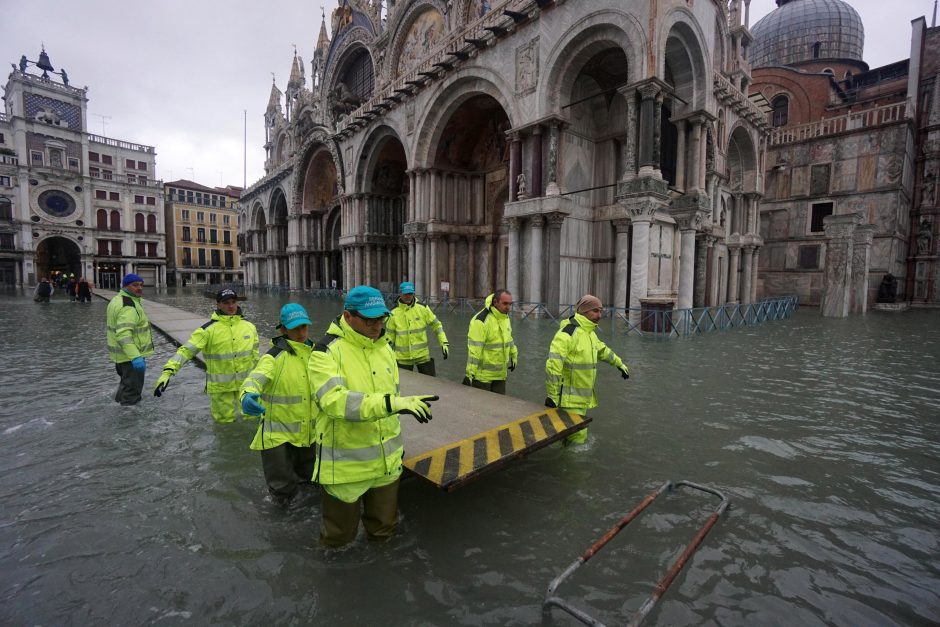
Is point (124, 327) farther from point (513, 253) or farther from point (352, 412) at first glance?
point (513, 253)

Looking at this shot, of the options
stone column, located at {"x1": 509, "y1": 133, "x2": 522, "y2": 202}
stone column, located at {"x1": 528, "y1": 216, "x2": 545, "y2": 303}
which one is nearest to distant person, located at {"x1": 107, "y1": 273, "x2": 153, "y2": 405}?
stone column, located at {"x1": 528, "y1": 216, "x2": 545, "y2": 303}

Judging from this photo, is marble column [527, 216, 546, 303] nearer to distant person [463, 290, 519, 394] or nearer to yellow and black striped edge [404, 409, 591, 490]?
distant person [463, 290, 519, 394]

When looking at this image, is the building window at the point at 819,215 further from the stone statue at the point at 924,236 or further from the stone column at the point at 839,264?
the stone column at the point at 839,264

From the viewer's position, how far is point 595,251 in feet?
56.0

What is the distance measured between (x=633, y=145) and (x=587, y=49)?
409cm

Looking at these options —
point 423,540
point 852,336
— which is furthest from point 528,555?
point 852,336

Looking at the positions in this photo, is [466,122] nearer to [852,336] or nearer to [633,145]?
[633,145]

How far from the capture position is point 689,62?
1471cm

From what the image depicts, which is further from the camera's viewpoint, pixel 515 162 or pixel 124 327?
pixel 515 162

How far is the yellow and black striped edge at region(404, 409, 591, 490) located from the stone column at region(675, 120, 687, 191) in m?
13.7

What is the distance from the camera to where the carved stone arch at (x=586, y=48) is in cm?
1288

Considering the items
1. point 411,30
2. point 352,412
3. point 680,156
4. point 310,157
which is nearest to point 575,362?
point 352,412

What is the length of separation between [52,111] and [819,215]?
71344 millimetres

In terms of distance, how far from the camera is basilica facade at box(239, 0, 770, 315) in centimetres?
1364
